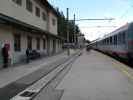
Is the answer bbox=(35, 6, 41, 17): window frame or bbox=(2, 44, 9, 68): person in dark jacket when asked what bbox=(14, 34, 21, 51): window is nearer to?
bbox=(2, 44, 9, 68): person in dark jacket

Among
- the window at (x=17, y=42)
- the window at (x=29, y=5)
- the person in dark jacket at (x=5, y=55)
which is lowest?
the person in dark jacket at (x=5, y=55)

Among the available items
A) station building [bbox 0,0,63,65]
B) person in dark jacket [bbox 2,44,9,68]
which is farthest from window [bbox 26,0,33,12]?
person in dark jacket [bbox 2,44,9,68]

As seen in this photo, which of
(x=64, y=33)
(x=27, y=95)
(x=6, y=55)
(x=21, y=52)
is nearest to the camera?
(x=27, y=95)

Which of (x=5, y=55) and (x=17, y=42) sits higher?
(x=17, y=42)

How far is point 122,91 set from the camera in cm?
932

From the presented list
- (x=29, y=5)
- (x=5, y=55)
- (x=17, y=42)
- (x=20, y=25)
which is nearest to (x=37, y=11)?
(x=29, y=5)

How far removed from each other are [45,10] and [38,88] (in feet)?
92.3

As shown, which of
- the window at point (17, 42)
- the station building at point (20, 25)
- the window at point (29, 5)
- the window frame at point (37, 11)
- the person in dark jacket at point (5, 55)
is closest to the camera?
the person in dark jacket at point (5, 55)

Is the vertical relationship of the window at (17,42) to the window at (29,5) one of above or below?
below

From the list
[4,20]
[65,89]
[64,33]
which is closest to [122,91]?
[65,89]

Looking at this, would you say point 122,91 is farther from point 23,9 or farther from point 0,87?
point 23,9

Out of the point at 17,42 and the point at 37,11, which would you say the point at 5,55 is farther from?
the point at 37,11

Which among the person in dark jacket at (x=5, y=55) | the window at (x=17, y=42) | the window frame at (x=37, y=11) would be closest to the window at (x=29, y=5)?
the window frame at (x=37, y=11)

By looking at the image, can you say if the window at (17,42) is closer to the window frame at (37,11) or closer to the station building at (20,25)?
the station building at (20,25)
